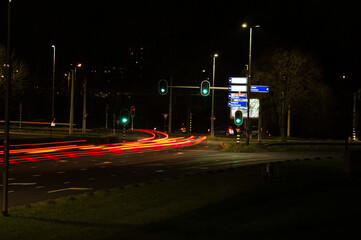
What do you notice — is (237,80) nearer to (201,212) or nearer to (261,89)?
(261,89)

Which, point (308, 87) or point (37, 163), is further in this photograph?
point (308, 87)

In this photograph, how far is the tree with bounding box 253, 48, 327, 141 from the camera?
126 ft

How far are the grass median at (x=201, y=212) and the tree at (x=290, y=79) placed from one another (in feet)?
83.9

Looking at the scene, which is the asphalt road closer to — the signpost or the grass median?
the grass median

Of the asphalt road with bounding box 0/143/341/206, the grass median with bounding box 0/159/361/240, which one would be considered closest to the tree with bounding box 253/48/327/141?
the asphalt road with bounding box 0/143/341/206

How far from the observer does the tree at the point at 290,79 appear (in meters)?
38.4

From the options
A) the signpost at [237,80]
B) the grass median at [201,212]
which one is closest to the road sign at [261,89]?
the signpost at [237,80]

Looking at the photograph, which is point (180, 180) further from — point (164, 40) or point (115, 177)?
point (164, 40)

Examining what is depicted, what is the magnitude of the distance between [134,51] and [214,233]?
68077 millimetres

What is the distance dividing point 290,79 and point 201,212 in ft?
102

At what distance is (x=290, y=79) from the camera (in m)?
38.5

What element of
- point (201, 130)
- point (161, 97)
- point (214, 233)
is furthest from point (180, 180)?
point (201, 130)

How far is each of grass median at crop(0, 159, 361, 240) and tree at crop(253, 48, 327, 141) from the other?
2557 centimetres

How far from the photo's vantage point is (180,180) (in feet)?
48.3
